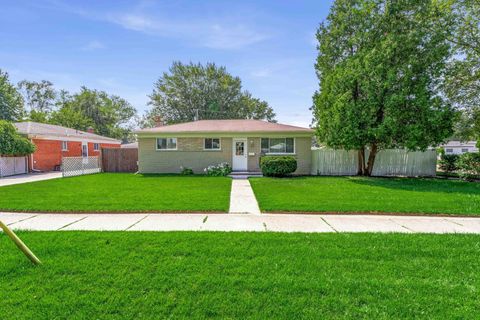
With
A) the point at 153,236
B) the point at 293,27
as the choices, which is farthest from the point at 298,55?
A: the point at 153,236

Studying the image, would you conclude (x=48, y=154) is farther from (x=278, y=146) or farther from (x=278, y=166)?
A: (x=278, y=166)

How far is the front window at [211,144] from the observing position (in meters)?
15.2

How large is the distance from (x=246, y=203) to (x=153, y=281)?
443cm

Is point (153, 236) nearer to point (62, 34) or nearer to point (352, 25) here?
point (62, 34)

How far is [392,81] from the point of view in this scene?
11.4 metres

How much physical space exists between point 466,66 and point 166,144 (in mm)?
18918

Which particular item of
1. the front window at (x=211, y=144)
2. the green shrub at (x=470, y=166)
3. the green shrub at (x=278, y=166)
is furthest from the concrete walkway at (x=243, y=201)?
the green shrub at (x=470, y=166)

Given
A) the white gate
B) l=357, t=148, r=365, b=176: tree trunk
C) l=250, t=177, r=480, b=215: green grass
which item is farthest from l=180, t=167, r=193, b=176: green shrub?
the white gate

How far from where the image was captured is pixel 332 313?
2342 mm

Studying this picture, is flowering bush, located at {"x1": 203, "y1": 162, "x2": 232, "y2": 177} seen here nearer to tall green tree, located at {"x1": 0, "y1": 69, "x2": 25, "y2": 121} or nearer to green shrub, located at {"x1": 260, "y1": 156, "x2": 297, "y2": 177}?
green shrub, located at {"x1": 260, "y1": 156, "x2": 297, "y2": 177}

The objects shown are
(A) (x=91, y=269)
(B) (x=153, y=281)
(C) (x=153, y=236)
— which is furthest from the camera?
(C) (x=153, y=236)

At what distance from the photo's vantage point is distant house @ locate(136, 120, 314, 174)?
48.8 ft

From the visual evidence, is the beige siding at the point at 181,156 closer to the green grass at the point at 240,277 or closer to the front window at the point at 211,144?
the front window at the point at 211,144

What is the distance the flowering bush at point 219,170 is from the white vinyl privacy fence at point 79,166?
7.82 metres
